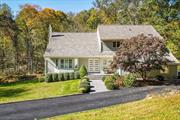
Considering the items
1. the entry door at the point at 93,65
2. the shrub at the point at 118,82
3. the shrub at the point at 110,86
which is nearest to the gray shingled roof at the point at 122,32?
the entry door at the point at 93,65

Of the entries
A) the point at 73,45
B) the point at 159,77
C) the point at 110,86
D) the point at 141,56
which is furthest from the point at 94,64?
the point at 110,86

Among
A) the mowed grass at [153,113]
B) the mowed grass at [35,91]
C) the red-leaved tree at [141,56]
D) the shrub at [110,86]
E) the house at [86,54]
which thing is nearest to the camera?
the mowed grass at [153,113]

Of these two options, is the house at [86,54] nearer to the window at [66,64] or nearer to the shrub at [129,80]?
the window at [66,64]

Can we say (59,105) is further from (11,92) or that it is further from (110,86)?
(11,92)

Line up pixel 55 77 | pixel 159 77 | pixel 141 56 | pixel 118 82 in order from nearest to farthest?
pixel 118 82, pixel 141 56, pixel 159 77, pixel 55 77

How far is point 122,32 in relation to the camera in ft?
157

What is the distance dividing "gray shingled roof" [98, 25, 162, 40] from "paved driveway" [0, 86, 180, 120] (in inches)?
666

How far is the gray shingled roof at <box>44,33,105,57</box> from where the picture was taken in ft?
151

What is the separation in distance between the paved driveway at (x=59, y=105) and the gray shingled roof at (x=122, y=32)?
16.9m

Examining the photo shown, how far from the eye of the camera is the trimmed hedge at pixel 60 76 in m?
42.0

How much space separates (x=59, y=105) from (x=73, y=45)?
78.7 feet

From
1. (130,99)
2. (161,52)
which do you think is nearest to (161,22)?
(161,52)

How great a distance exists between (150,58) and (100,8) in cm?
3816

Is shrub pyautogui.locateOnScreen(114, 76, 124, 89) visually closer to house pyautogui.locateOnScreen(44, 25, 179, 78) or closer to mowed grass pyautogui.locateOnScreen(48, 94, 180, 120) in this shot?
house pyautogui.locateOnScreen(44, 25, 179, 78)
